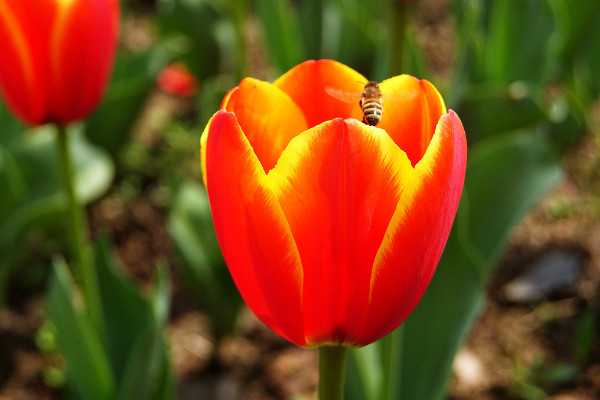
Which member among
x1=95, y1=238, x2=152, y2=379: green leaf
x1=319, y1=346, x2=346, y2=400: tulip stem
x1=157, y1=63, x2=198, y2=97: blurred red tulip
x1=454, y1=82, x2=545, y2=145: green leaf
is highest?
x1=319, y1=346, x2=346, y2=400: tulip stem

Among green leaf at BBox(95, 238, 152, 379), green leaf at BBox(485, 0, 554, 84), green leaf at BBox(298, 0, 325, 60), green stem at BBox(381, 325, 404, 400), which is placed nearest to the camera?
green stem at BBox(381, 325, 404, 400)

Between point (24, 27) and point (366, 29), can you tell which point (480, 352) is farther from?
point (24, 27)

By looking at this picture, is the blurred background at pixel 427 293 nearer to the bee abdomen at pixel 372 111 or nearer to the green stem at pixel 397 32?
the green stem at pixel 397 32

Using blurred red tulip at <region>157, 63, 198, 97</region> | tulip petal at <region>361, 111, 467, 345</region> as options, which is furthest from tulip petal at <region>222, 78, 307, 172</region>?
blurred red tulip at <region>157, 63, 198, 97</region>

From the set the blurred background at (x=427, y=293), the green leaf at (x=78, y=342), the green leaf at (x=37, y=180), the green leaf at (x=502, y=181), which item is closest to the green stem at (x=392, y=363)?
the blurred background at (x=427, y=293)

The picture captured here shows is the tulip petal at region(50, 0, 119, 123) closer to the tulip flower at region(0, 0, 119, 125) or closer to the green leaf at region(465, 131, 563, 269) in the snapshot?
the tulip flower at region(0, 0, 119, 125)

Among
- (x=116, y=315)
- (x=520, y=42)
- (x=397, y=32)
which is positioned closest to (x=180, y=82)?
(x=520, y=42)
